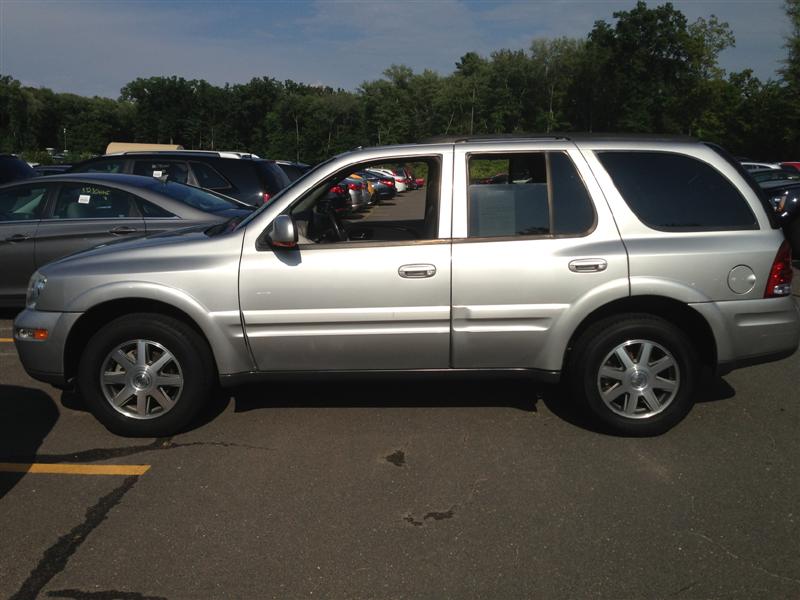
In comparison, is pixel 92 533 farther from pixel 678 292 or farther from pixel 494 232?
pixel 678 292

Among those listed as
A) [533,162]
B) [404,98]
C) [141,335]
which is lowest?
[141,335]

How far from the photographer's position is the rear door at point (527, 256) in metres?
4.42

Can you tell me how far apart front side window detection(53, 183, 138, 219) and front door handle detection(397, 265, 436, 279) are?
4257 mm

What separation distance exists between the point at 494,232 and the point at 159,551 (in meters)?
2.58

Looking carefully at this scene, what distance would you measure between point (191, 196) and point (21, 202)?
1.76 m

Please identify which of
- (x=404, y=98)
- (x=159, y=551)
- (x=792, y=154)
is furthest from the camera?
(x=404, y=98)

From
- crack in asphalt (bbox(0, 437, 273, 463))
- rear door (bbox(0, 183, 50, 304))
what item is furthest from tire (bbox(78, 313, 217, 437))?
rear door (bbox(0, 183, 50, 304))

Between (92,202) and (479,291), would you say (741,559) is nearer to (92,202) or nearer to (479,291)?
(479,291)

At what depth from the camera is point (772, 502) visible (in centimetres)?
375

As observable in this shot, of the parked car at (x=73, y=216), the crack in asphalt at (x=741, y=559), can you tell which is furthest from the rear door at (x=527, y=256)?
the parked car at (x=73, y=216)

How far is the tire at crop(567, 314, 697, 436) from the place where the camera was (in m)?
4.49

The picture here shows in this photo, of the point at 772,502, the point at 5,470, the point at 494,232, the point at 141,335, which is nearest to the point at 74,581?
the point at 5,470

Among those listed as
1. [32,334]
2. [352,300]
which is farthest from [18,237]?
[352,300]

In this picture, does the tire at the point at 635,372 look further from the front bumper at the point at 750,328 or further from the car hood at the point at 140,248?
the car hood at the point at 140,248
